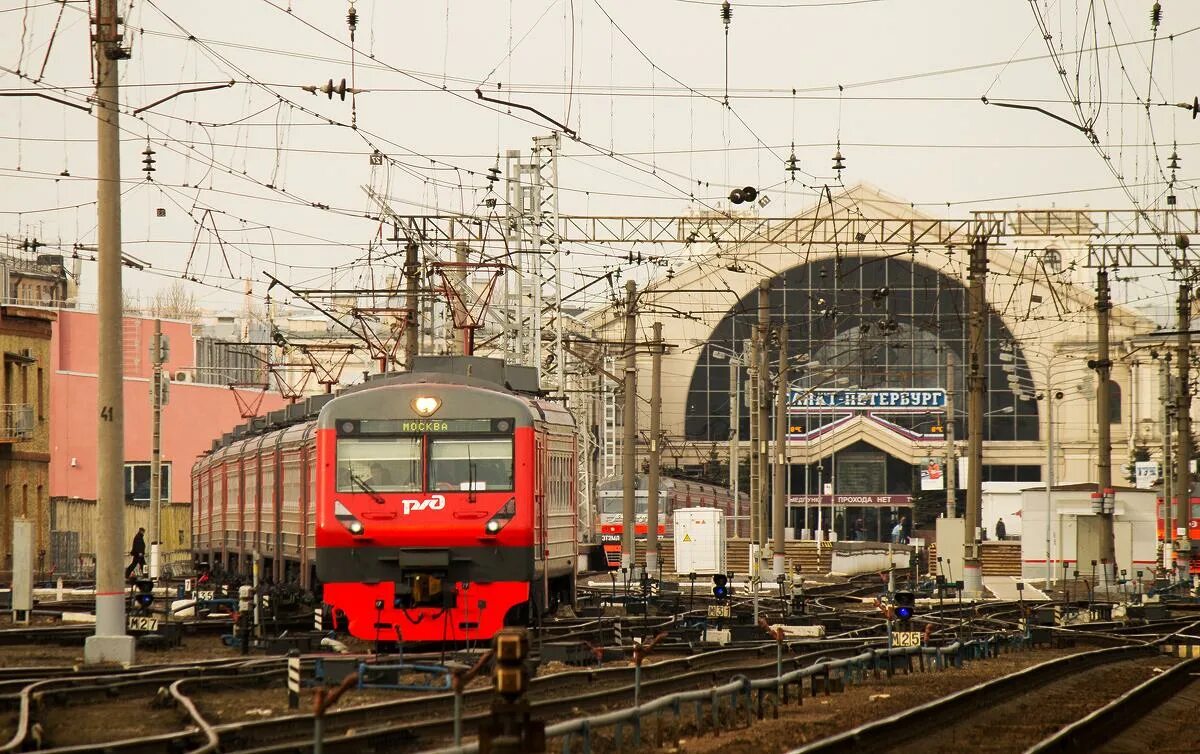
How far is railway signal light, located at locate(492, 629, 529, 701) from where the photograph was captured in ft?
35.2

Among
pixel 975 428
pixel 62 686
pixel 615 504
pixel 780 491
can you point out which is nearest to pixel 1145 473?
pixel 615 504

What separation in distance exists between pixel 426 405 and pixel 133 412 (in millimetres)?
52735

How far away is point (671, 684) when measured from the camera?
18.6 m

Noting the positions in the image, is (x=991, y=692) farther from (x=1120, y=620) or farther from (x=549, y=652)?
(x=1120, y=620)

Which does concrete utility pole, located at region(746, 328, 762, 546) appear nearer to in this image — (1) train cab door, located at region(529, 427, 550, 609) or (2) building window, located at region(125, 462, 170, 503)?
(1) train cab door, located at region(529, 427, 550, 609)

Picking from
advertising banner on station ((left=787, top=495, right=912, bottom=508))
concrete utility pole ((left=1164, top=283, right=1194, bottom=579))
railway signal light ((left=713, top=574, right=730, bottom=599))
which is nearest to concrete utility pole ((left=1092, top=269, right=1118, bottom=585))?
concrete utility pole ((left=1164, top=283, right=1194, bottom=579))

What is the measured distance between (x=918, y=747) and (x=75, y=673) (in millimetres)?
9416

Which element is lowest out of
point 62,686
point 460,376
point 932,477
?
point 62,686

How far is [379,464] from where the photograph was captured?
2148 centimetres

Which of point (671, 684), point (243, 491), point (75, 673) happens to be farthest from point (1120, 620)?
point (75, 673)

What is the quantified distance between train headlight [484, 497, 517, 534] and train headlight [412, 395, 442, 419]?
1367mm

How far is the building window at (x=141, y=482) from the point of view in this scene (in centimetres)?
6756

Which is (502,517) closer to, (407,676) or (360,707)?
(407,676)

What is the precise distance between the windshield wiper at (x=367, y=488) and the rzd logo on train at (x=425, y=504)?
0.30 m
